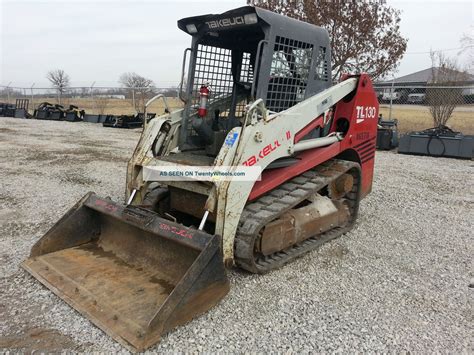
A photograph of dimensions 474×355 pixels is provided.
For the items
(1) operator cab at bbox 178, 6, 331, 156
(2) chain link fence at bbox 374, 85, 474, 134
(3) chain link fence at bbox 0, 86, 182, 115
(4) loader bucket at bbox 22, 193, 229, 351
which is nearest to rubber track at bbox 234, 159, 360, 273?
(4) loader bucket at bbox 22, 193, 229, 351

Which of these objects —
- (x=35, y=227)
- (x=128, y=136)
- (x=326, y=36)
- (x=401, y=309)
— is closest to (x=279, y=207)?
(x=401, y=309)

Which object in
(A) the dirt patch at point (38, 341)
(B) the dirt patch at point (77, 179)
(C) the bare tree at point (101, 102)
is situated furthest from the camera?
(C) the bare tree at point (101, 102)

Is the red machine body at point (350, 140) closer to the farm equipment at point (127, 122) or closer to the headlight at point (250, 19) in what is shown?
the headlight at point (250, 19)

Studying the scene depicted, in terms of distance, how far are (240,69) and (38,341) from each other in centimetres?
344

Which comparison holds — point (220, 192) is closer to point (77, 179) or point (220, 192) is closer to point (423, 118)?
point (77, 179)

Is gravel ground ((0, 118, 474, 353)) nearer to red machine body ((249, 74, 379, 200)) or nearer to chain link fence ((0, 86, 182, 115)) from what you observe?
red machine body ((249, 74, 379, 200))

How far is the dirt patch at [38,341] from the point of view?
8.77ft

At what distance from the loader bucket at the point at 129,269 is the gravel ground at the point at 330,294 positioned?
0.12 meters

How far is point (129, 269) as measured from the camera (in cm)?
355

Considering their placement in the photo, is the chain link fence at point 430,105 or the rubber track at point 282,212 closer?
the rubber track at point 282,212

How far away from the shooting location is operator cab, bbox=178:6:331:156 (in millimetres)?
3959

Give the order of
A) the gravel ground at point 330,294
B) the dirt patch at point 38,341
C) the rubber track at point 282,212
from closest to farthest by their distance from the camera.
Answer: the dirt patch at point 38,341
the gravel ground at point 330,294
the rubber track at point 282,212

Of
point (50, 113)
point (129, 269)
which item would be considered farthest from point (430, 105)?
point (50, 113)

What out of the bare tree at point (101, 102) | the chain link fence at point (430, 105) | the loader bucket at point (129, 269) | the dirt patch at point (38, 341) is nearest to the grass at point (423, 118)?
the chain link fence at point (430, 105)
